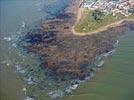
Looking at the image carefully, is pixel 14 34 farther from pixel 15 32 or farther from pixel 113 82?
pixel 113 82

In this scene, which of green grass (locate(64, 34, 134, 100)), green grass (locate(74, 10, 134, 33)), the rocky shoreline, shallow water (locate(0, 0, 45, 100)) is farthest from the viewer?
green grass (locate(74, 10, 134, 33))

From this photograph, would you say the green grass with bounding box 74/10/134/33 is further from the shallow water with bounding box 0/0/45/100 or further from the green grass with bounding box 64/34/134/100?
the green grass with bounding box 64/34/134/100

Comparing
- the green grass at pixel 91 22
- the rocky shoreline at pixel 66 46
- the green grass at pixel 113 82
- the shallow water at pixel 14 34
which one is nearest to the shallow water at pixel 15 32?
the shallow water at pixel 14 34

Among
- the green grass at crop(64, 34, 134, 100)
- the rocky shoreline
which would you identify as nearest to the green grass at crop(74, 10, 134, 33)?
the rocky shoreline

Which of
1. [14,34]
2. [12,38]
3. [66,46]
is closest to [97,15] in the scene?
[66,46]

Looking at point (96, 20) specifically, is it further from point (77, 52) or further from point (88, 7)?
point (77, 52)

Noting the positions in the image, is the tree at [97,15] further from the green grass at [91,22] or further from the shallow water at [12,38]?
the shallow water at [12,38]
